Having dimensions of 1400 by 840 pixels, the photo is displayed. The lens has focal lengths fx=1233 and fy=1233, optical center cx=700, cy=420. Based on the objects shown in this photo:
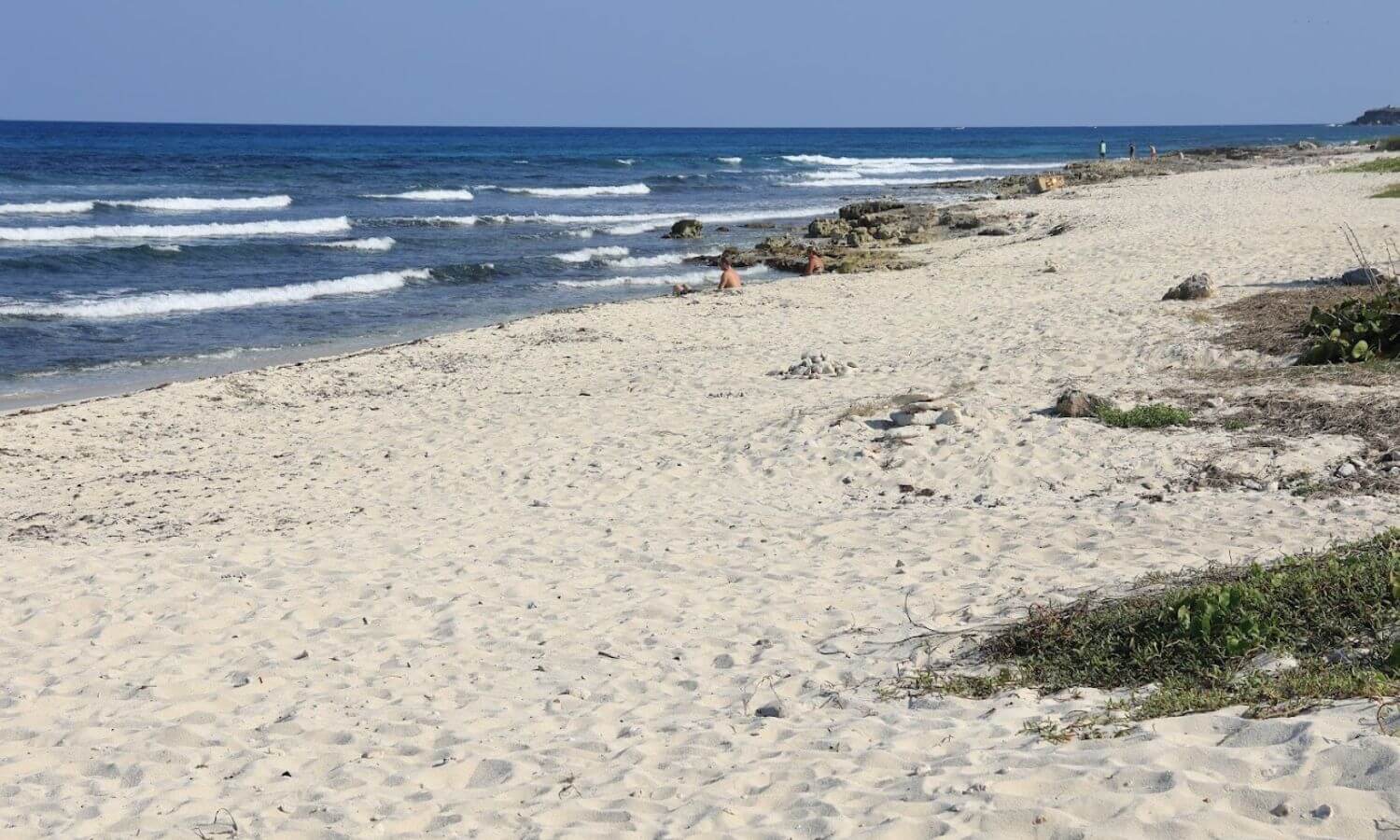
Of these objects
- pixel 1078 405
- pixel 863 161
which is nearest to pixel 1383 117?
pixel 863 161

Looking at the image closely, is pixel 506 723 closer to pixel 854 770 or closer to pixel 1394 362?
pixel 854 770

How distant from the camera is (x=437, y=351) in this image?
15.7m

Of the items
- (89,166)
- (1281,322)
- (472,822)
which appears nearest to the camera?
(472,822)

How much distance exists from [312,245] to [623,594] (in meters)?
24.0

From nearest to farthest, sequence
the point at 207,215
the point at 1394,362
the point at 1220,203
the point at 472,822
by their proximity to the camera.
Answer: the point at 472,822 → the point at 1394,362 → the point at 1220,203 → the point at 207,215

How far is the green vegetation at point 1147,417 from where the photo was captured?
362 inches

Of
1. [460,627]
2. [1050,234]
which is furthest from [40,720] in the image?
[1050,234]

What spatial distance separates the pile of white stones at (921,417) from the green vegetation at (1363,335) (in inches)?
125

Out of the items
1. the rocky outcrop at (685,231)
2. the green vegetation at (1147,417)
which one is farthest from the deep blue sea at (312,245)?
the green vegetation at (1147,417)

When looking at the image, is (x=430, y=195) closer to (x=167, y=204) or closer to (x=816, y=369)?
(x=167, y=204)

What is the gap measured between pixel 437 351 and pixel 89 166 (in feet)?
155

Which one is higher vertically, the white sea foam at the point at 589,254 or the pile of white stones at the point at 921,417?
the white sea foam at the point at 589,254

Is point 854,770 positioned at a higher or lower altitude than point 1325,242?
lower

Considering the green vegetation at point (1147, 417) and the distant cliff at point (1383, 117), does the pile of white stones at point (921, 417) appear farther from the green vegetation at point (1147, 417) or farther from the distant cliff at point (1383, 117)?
the distant cliff at point (1383, 117)
